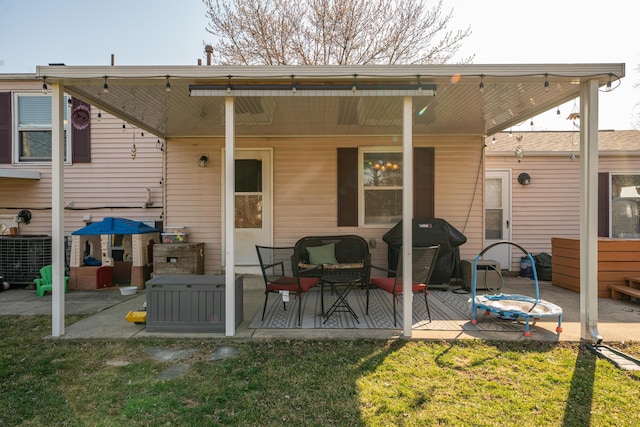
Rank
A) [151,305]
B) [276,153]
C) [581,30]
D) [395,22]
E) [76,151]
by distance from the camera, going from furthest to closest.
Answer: [395,22] < [76,151] < [276,153] < [581,30] < [151,305]

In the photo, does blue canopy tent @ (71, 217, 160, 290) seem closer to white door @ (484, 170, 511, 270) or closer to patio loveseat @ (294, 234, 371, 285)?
patio loveseat @ (294, 234, 371, 285)

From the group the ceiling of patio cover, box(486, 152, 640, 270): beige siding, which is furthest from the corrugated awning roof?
box(486, 152, 640, 270): beige siding

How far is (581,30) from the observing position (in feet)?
18.4

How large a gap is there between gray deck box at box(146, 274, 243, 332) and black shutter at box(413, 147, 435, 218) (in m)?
3.93

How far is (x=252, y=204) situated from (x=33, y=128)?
485 cm

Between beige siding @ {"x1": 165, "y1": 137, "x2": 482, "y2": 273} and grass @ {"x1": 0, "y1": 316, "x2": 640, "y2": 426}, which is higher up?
beige siding @ {"x1": 165, "y1": 137, "x2": 482, "y2": 273}

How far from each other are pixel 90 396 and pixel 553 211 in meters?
8.35

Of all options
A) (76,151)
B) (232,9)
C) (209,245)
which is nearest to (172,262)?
(209,245)

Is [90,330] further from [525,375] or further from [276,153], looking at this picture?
[525,375]

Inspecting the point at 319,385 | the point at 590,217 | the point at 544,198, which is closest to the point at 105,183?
the point at 319,385

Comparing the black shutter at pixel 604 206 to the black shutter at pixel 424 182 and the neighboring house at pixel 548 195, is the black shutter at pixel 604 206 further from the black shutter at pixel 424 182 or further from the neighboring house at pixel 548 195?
the black shutter at pixel 424 182

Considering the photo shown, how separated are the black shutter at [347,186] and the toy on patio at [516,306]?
257cm

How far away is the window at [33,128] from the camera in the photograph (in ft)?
22.7

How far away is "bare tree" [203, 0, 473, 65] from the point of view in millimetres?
8977
